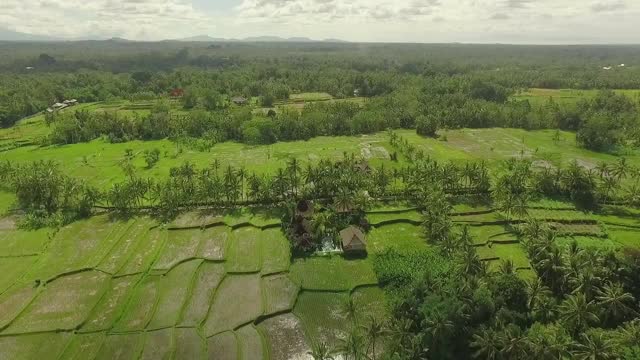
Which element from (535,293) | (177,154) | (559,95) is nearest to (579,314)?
(535,293)

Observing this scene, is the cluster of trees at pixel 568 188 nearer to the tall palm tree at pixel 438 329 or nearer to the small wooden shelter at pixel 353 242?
the small wooden shelter at pixel 353 242

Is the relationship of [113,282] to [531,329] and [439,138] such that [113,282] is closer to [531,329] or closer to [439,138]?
[531,329]

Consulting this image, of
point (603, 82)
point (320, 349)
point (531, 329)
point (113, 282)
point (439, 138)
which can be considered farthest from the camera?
point (603, 82)

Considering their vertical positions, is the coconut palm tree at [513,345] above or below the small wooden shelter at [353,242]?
above

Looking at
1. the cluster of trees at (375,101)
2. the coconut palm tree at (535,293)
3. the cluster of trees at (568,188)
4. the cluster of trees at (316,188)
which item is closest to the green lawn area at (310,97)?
the cluster of trees at (375,101)

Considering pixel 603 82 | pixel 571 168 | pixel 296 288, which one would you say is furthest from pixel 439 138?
pixel 603 82
